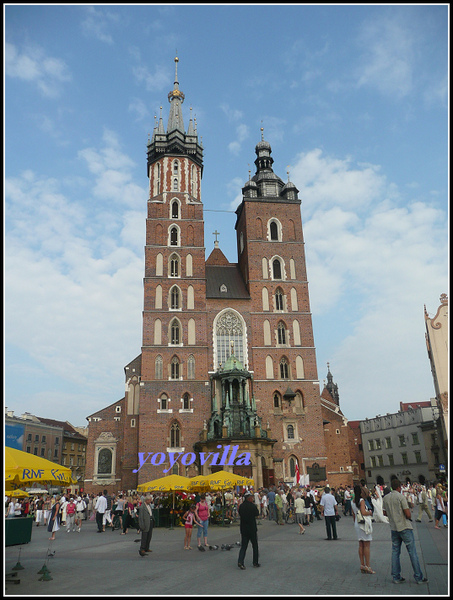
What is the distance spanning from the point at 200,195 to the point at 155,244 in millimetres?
7481

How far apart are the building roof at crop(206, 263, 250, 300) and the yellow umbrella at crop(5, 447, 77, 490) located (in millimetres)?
32470

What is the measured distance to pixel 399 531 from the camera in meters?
8.70

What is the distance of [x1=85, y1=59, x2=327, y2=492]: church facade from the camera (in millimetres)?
36969

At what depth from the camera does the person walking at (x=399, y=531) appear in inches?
332

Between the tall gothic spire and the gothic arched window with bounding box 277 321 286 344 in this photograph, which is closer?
the gothic arched window with bounding box 277 321 286 344

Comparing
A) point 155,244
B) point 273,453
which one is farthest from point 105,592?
point 155,244

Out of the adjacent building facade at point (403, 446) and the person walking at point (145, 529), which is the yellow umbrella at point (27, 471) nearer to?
the person walking at point (145, 529)

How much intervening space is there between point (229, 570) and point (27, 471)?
4740mm

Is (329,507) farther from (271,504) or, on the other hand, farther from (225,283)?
(225,283)

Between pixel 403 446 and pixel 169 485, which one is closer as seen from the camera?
pixel 169 485

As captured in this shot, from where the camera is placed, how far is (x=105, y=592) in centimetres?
817

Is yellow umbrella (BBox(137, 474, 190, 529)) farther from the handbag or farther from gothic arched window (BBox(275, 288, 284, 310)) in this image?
gothic arched window (BBox(275, 288, 284, 310))

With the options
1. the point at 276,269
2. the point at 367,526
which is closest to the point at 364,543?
the point at 367,526

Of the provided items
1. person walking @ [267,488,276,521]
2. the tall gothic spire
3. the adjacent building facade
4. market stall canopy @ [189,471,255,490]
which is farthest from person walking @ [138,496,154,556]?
the adjacent building facade
